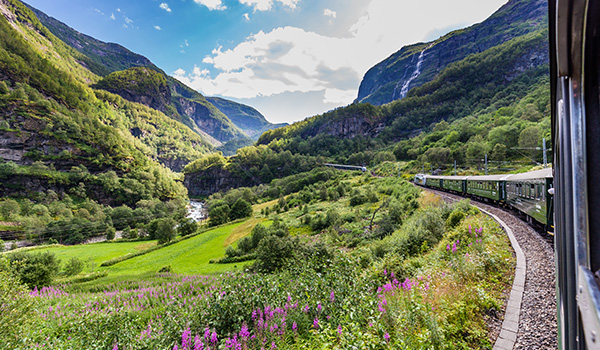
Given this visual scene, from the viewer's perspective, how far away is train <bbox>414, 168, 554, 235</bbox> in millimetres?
9367

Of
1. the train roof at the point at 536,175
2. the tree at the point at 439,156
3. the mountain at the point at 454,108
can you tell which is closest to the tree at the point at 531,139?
the mountain at the point at 454,108

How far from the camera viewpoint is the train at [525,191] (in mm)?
9367

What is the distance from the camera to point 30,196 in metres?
80.0

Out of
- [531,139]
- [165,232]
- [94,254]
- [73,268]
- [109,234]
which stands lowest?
[109,234]

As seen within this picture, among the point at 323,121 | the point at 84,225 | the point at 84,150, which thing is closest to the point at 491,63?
the point at 323,121

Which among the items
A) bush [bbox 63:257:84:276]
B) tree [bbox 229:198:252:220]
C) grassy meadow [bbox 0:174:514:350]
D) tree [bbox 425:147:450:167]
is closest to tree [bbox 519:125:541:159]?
tree [bbox 425:147:450:167]

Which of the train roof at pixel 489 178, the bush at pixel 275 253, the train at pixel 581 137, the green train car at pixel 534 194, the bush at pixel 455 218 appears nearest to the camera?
the train at pixel 581 137

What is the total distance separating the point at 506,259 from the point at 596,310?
8.84 m

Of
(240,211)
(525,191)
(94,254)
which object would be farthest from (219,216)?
(525,191)

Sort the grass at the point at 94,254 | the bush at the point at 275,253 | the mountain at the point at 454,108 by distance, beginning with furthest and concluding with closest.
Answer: the mountain at the point at 454,108
the grass at the point at 94,254
the bush at the point at 275,253

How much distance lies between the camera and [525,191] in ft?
39.9

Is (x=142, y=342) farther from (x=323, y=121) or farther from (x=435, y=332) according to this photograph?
(x=323, y=121)

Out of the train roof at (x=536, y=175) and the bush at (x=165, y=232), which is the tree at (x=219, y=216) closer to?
the bush at (x=165, y=232)

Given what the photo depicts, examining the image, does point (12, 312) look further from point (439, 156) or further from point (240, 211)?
point (439, 156)
